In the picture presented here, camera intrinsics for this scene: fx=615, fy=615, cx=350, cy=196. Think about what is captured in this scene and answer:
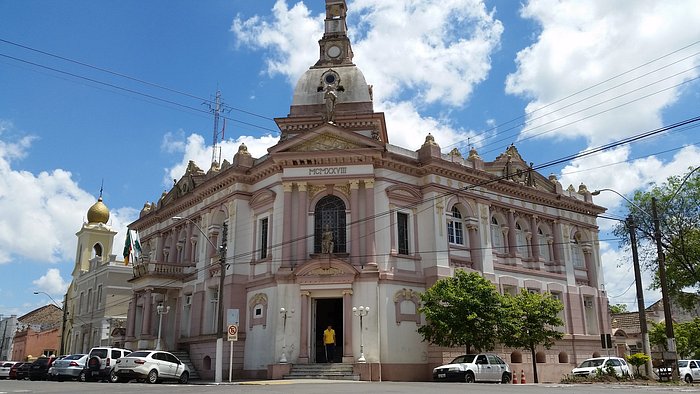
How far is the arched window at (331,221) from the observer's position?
31.2 m

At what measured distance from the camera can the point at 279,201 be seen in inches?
1262

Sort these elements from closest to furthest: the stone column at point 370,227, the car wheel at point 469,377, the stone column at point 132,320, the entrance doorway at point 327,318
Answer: the car wheel at point 469,377 → the stone column at point 370,227 → the entrance doorway at point 327,318 → the stone column at point 132,320

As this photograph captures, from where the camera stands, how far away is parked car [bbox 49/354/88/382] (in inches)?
1165

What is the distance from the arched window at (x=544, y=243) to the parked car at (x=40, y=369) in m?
29.5

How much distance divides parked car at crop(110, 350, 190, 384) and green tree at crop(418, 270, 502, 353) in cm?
1149

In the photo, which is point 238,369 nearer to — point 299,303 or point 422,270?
point 299,303

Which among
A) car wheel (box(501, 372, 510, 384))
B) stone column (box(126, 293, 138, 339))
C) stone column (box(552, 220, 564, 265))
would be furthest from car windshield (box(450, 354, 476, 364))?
stone column (box(126, 293, 138, 339))

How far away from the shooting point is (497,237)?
121 ft

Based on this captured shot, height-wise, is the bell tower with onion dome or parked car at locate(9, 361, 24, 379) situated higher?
the bell tower with onion dome

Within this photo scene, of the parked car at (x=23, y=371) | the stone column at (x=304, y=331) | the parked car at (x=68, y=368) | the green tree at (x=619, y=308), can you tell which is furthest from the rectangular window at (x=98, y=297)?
the green tree at (x=619, y=308)

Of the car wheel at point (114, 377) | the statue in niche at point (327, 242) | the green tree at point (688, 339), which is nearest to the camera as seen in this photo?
the car wheel at point (114, 377)

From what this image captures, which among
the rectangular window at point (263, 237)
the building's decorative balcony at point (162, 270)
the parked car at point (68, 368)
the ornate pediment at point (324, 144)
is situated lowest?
the parked car at point (68, 368)

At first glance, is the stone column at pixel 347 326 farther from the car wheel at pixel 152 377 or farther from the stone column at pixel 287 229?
the car wheel at pixel 152 377

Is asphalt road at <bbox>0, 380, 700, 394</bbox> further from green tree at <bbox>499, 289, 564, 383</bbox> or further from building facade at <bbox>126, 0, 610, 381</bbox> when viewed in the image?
green tree at <bbox>499, 289, 564, 383</bbox>
